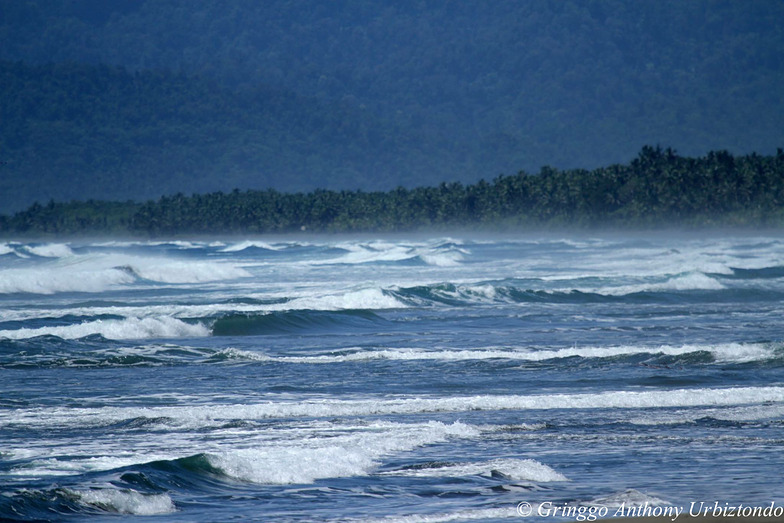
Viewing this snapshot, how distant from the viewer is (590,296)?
107 feet

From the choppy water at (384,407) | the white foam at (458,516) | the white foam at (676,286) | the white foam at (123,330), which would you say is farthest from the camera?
the white foam at (676,286)

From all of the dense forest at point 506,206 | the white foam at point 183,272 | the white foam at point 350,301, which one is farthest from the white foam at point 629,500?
the dense forest at point 506,206

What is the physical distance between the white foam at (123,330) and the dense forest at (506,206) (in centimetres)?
9682

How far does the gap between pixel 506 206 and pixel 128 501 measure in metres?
130

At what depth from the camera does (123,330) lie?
2244 centimetres

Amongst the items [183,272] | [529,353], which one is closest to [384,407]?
[529,353]

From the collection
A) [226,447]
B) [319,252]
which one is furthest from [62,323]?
[319,252]

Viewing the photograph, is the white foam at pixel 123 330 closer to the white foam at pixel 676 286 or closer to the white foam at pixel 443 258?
the white foam at pixel 676 286

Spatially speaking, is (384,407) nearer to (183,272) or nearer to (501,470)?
(501,470)

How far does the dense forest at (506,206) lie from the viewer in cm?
11725

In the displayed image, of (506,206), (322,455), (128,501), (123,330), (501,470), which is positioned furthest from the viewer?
Answer: (506,206)

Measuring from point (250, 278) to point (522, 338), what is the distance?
1033 inches

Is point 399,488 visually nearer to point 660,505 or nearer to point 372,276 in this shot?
point 660,505

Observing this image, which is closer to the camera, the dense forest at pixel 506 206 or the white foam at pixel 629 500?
the white foam at pixel 629 500
